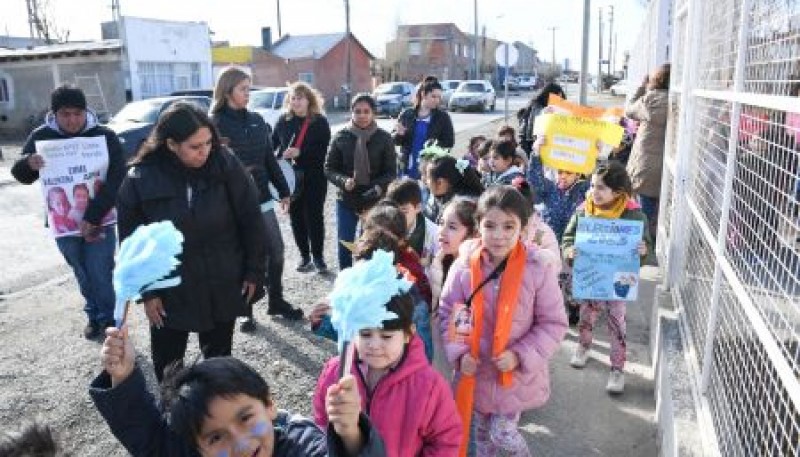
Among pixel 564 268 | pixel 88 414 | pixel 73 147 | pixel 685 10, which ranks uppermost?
pixel 685 10

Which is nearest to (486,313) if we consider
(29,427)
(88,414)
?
(29,427)

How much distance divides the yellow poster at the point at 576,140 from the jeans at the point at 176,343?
108 inches

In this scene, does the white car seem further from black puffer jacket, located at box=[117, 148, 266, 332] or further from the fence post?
black puffer jacket, located at box=[117, 148, 266, 332]

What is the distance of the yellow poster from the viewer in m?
4.84

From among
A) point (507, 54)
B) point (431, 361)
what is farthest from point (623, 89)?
point (431, 361)

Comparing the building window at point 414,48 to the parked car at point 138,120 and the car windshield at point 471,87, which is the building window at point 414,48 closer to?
the car windshield at point 471,87

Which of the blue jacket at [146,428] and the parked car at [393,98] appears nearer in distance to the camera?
the blue jacket at [146,428]

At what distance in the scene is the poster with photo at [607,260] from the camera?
12.7 ft

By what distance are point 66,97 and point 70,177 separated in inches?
21.5

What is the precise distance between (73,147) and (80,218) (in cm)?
50

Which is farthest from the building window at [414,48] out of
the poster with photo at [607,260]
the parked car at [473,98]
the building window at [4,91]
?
the poster with photo at [607,260]

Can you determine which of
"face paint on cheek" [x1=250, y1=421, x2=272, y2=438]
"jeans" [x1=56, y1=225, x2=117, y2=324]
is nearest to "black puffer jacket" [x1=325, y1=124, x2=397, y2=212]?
"jeans" [x1=56, y1=225, x2=117, y2=324]

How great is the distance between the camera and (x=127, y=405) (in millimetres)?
1889

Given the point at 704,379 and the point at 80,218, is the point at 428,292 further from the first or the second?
the point at 80,218
